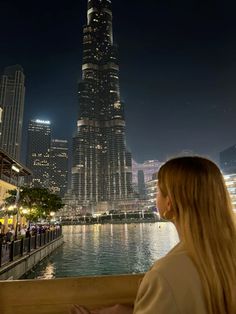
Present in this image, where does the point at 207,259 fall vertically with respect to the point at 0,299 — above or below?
above

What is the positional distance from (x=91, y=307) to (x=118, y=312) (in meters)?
0.36

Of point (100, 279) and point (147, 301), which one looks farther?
point (100, 279)

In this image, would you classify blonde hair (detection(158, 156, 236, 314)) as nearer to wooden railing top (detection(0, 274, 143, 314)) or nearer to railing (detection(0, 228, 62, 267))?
wooden railing top (detection(0, 274, 143, 314))

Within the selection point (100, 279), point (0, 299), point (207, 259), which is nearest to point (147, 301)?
point (207, 259)

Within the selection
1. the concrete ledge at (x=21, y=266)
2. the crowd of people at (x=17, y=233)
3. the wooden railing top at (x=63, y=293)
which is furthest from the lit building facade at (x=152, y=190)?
the crowd of people at (x=17, y=233)

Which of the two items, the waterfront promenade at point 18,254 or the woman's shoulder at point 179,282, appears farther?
the waterfront promenade at point 18,254

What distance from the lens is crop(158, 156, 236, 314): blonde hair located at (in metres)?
1.17

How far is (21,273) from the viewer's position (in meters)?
14.7

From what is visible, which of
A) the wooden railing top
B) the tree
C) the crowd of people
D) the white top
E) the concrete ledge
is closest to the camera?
the white top

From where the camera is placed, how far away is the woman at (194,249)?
1.09 meters

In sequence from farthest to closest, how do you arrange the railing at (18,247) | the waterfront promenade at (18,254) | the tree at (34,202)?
the tree at (34,202) < the railing at (18,247) < the waterfront promenade at (18,254)

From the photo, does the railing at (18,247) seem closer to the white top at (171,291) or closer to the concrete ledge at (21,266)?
the concrete ledge at (21,266)

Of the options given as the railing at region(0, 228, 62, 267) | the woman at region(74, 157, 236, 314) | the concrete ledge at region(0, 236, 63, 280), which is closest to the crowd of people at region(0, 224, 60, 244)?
the railing at region(0, 228, 62, 267)

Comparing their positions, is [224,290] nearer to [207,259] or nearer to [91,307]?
[207,259]
